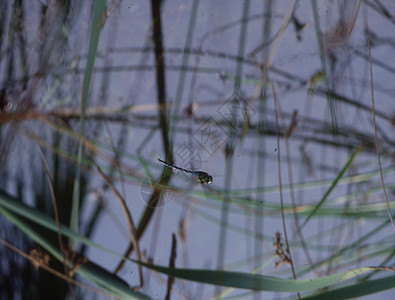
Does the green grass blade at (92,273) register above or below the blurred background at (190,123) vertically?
below

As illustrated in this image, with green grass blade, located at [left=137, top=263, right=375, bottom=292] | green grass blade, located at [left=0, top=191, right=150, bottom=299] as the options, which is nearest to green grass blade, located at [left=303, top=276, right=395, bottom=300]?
green grass blade, located at [left=137, top=263, right=375, bottom=292]

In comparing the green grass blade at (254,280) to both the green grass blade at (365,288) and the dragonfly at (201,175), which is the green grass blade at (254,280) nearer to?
the green grass blade at (365,288)

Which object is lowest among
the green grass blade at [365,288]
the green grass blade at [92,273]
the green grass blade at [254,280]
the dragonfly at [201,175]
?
the green grass blade at [92,273]

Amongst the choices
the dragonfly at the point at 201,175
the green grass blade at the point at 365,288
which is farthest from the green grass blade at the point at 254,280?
the dragonfly at the point at 201,175

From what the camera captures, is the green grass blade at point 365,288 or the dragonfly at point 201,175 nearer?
the green grass blade at point 365,288

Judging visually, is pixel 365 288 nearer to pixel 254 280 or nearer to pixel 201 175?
pixel 254 280

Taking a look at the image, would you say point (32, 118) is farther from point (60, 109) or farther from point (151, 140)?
point (151, 140)

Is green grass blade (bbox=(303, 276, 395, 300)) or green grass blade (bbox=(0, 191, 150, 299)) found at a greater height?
green grass blade (bbox=(303, 276, 395, 300))

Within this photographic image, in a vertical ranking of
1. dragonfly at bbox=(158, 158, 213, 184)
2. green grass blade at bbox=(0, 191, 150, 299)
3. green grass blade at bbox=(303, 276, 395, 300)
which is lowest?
green grass blade at bbox=(0, 191, 150, 299)

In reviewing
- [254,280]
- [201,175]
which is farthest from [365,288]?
[201,175]

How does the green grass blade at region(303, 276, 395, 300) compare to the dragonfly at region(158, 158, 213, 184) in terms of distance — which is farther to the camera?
the dragonfly at region(158, 158, 213, 184)

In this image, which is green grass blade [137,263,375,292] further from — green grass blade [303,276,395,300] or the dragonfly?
the dragonfly
